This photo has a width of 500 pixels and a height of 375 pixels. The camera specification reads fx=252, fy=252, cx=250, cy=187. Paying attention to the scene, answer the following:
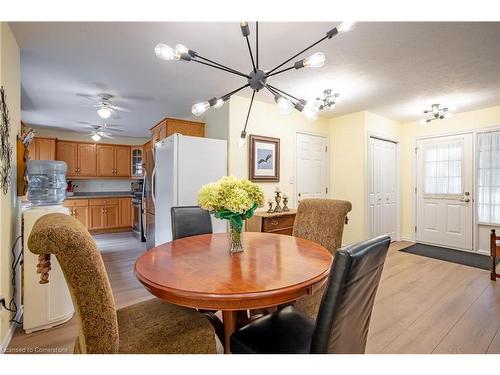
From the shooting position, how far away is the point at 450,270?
3277 mm

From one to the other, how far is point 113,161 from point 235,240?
549 centimetres

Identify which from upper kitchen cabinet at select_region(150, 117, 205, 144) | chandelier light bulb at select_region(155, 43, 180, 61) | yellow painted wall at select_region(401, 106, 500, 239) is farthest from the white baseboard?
yellow painted wall at select_region(401, 106, 500, 239)

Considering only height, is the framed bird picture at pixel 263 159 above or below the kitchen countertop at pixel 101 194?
above

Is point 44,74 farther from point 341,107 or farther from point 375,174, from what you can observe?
point 375,174

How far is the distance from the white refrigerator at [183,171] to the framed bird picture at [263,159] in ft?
1.43

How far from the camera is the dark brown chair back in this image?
81 cm

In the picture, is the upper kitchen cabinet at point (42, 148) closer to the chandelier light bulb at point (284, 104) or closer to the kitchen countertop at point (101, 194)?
the kitchen countertop at point (101, 194)

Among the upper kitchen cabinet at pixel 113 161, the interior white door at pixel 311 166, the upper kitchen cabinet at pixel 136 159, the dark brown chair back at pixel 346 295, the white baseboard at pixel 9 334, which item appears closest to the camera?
the dark brown chair back at pixel 346 295

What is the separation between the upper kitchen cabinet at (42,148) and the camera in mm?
4977

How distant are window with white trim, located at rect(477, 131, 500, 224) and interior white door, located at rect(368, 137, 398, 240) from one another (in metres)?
1.19

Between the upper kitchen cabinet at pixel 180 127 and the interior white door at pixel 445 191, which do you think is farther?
the interior white door at pixel 445 191

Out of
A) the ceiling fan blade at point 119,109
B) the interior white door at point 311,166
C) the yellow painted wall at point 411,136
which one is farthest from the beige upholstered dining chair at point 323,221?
the yellow painted wall at point 411,136

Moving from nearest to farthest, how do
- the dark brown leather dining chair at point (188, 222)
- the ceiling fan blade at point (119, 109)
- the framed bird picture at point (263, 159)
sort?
1. the dark brown leather dining chair at point (188, 222)
2. the framed bird picture at point (263, 159)
3. the ceiling fan blade at point (119, 109)

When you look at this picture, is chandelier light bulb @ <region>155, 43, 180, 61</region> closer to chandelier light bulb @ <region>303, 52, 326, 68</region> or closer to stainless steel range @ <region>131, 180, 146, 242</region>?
chandelier light bulb @ <region>303, 52, 326, 68</region>
